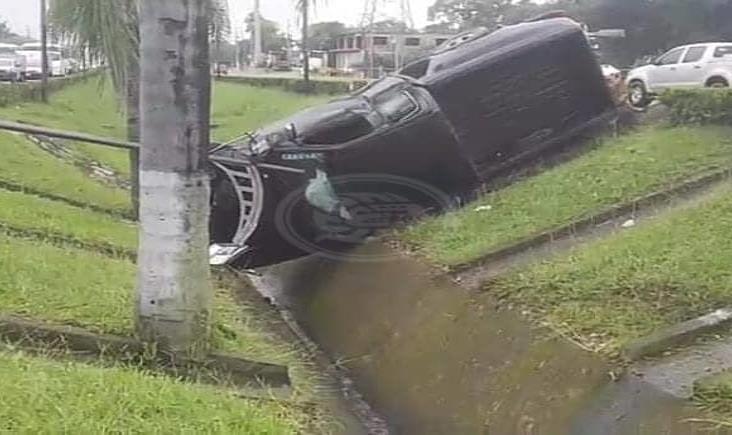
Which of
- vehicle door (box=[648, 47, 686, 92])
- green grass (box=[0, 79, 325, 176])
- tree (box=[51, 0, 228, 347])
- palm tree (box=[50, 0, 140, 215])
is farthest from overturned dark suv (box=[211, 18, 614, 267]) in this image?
green grass (box=[0, 79, 325, 176])

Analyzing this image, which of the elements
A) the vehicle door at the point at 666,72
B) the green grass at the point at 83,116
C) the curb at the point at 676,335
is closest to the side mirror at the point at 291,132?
the curb at the point at 676,335

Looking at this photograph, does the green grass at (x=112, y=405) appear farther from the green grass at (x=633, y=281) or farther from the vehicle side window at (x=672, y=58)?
the vehicle side window at (x=672, y=58)

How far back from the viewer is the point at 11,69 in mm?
32656

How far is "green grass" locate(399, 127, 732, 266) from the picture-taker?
10.3 meters

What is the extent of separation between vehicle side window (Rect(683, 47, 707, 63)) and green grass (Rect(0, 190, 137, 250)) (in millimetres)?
12402

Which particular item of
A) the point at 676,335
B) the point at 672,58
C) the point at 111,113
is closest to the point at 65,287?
the point at 676,335

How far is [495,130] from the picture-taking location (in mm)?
12312

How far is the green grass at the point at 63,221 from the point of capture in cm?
1028

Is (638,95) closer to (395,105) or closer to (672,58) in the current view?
Answer: (672,58)

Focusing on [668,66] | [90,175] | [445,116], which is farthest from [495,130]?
[668,66]

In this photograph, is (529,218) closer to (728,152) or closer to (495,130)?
(495,130)

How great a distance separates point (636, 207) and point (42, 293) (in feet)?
20.4

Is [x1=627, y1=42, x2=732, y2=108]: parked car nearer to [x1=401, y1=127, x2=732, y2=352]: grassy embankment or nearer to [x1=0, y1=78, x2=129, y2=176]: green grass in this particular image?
[x1=401, y1=127, x2=732, y2=352]: grassy embankment

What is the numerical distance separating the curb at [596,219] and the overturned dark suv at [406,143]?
1880 millimetres
